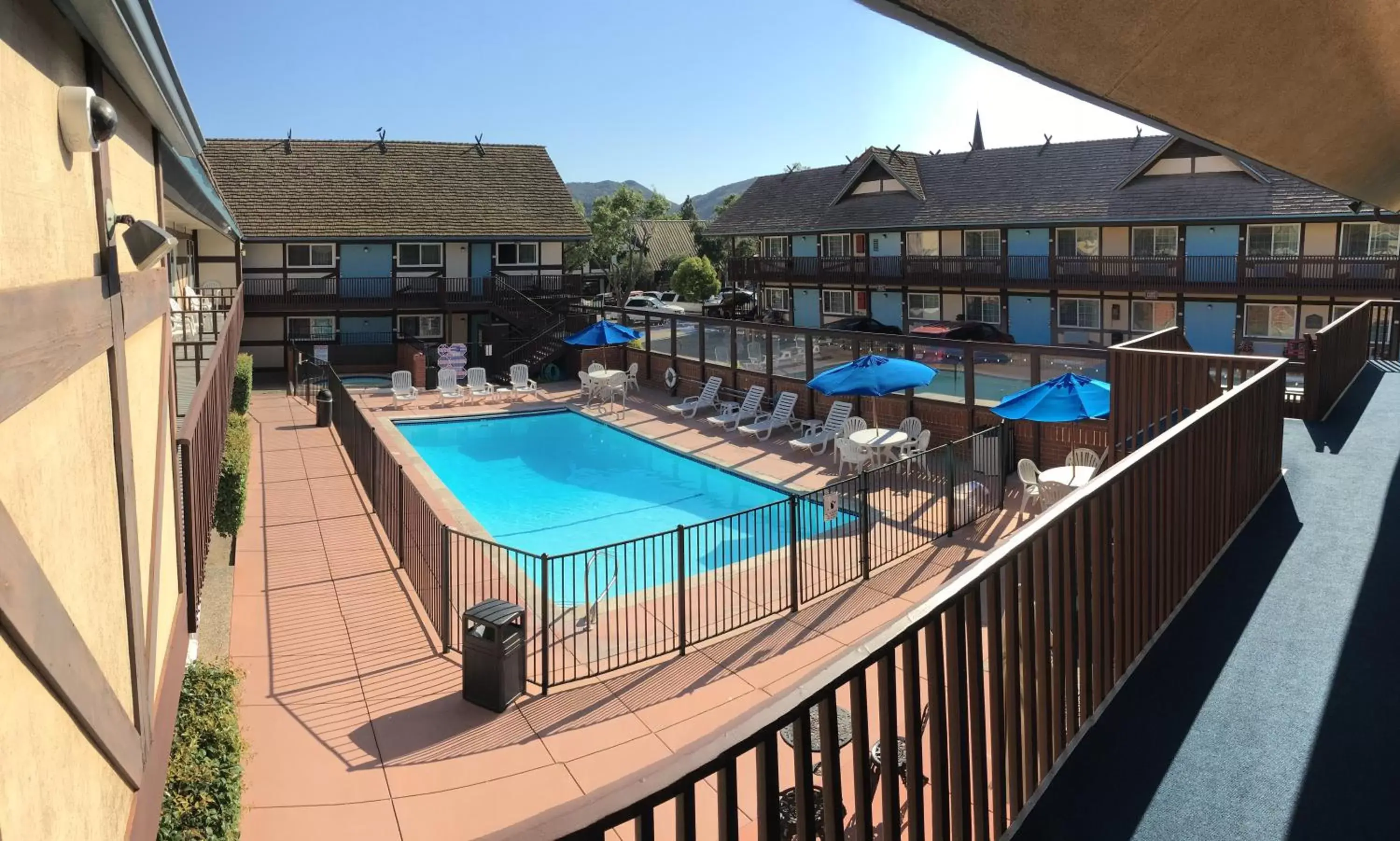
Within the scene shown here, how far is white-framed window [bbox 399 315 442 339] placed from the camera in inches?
1415

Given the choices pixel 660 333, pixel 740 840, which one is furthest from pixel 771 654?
pixel 660 333

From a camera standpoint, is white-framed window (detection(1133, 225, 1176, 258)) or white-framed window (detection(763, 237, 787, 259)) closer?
white-framed window (detection(1133, 225, 1176, 258))

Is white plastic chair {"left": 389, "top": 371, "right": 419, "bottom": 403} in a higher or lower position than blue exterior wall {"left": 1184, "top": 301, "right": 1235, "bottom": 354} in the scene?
lower

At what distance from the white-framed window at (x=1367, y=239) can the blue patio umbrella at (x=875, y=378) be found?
19.8 metres

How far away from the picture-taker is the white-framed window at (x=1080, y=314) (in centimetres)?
3484

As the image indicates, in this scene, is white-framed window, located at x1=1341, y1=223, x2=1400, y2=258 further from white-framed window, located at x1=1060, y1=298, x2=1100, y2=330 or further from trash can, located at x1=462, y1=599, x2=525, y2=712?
trash can, located at x1=462, y1=599, x2=525, y2=712

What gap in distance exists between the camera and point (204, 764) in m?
5.64

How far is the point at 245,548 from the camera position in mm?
13555

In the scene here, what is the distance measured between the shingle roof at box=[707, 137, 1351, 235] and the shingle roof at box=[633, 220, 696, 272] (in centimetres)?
2633

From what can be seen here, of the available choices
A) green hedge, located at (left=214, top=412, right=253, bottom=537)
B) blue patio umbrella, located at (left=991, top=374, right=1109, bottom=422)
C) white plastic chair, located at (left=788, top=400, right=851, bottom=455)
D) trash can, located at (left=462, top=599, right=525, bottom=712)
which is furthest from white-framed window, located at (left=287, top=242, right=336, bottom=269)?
trash can, located at (left=462, top=599, right=525, bottom=712)

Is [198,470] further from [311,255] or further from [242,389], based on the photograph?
[311,255]

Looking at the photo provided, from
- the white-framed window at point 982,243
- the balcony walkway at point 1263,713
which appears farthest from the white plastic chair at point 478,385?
the balcony walkway at point 1263,713

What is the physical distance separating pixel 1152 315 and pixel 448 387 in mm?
24366

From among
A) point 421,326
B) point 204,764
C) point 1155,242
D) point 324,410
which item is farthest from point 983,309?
point 204,764
